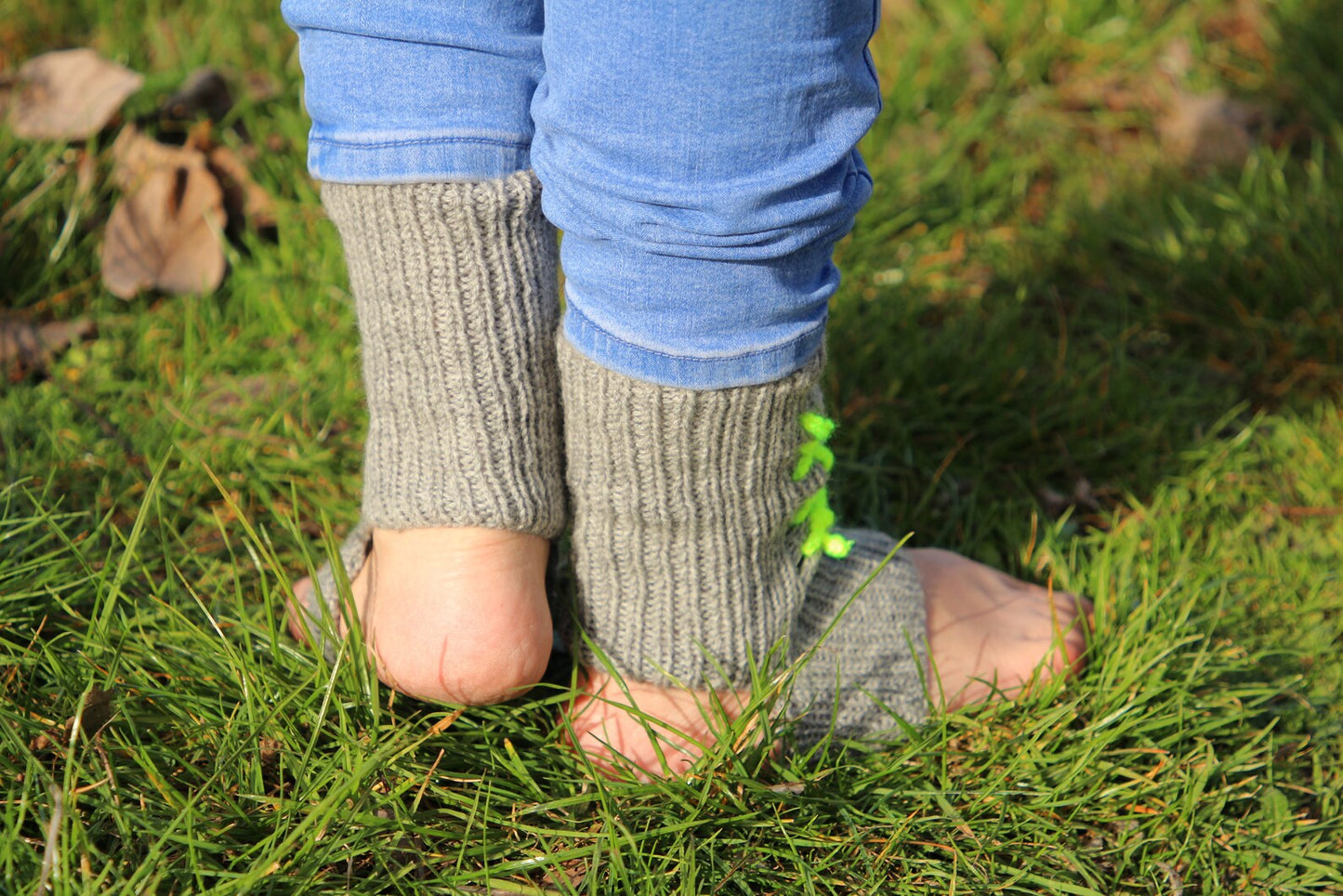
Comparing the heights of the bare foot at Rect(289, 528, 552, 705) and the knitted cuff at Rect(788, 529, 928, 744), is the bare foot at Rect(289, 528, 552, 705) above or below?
above

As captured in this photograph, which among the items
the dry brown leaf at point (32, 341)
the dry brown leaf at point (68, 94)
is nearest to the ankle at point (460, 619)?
the dry brown leaf at point (32, 341)

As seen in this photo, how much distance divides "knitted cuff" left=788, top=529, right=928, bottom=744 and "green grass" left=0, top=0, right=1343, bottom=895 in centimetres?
6

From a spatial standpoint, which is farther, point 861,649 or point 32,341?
point 32,341

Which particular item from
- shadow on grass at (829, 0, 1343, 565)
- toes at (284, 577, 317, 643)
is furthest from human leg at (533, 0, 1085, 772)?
shadow on grass at (829, 0, 1343, 565)

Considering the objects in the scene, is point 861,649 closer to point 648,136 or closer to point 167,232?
point 648,136

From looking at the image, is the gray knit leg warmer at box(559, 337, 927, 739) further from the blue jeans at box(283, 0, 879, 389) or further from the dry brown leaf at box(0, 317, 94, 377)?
the dry brown leaf at box(0, 317, 94, 377)

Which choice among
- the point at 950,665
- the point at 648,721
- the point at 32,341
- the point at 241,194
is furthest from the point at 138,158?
the point at 950,665

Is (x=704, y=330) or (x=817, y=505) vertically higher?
(x=704, y=330)

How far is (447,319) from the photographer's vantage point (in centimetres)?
93

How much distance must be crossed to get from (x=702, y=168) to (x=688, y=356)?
153 mm

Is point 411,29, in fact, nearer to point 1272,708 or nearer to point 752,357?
point 752,357

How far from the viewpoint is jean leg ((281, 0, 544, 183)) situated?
86 centimetres

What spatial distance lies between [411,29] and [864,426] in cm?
85

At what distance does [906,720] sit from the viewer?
43.6 inches
